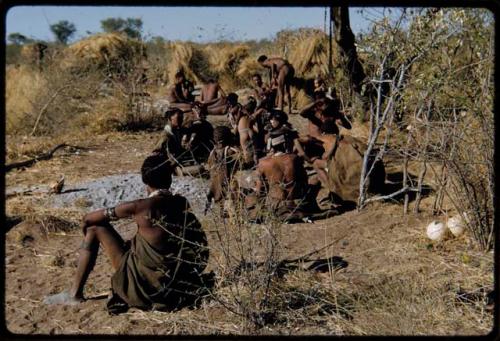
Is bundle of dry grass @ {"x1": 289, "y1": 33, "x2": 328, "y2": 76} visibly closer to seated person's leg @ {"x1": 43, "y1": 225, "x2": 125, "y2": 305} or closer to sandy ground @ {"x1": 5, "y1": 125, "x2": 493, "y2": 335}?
sandy ground @ {"x1": 5, "y1": 125, "x2": 493, "y2": 335}

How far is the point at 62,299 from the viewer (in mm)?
5867

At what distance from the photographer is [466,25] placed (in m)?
6.24

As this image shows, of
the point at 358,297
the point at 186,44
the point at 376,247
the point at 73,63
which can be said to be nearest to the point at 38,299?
the point at 358,297

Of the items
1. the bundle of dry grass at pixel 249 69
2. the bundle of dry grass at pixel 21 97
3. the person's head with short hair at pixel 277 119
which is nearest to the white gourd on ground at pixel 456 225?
the person's head with short hair at pixel 277 119

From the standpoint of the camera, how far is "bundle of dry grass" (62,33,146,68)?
19.2m

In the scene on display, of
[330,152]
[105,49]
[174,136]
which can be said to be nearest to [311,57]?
[105,49]

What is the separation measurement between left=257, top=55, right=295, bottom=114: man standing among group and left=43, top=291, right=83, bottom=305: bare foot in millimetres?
10731

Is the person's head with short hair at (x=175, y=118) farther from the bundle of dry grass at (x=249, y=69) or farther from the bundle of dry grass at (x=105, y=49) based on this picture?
the bundle of dry grass at (x=249, y=69)

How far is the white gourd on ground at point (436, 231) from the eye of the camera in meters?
7.00

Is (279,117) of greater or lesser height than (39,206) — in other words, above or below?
above

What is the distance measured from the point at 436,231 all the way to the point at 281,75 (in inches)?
390

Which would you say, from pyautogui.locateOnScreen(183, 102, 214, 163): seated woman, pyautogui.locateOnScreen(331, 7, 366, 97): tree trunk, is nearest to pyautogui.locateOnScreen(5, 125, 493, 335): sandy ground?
pyautogui.locateOnScreen(183, 102, 214, 163): seated woman

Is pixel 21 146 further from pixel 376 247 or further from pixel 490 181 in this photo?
pixel 490 181

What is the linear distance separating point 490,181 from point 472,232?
0.64 meters
